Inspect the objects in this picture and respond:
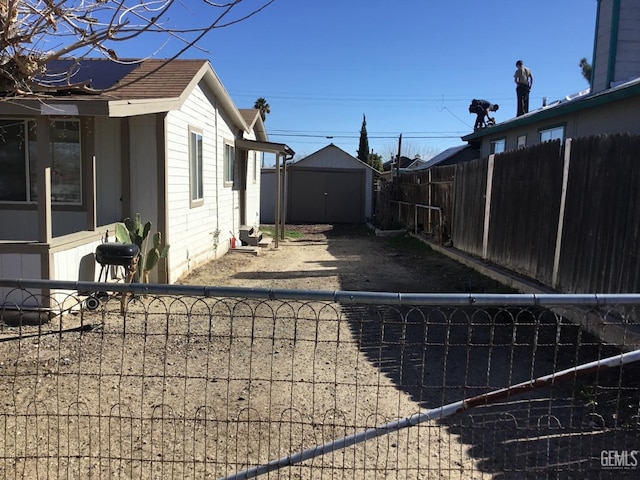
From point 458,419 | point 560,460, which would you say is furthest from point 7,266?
point 560,460

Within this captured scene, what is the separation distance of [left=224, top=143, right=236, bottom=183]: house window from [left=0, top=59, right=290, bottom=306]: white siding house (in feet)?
7.64

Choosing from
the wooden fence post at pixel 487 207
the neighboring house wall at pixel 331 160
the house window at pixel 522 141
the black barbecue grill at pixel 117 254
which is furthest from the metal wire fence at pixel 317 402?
the neighboring house wall at pixel 331 160

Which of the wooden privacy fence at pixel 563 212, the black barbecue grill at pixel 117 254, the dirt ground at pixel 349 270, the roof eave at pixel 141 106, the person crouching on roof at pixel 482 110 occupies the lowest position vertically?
the dirt ground at pixel 349 270

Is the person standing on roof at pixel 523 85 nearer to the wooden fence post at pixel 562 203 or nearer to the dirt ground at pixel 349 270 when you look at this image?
the dirt ground at pixel 349 270

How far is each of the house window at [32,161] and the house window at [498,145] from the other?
11297 mm

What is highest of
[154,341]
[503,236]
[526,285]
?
[503,236]

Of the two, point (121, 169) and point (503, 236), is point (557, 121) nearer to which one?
point (503, 236)

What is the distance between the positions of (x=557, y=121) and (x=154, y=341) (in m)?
9.52

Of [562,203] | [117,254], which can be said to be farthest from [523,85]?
[117,254]

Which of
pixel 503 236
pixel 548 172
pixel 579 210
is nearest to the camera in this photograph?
pixel 579 210

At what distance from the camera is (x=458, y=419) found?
12.7 feet

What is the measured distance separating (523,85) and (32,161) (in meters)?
13.2

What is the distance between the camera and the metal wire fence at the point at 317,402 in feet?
9.02

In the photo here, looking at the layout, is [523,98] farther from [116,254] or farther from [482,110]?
[116,254]
